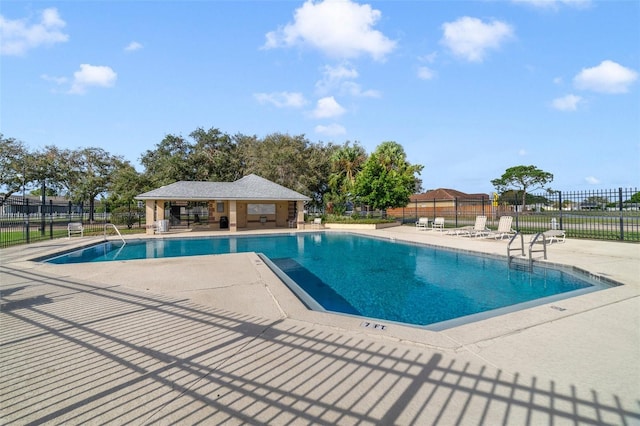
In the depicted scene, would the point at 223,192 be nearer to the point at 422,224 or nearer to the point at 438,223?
the point at 422,224

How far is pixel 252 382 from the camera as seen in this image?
2.65 meters

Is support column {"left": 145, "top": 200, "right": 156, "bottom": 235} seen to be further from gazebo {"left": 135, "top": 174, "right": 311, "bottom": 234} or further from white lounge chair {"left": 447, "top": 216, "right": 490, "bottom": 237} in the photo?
white lounge chair {"left": 447, "top": 216, "right": 490, "bottom": 237}

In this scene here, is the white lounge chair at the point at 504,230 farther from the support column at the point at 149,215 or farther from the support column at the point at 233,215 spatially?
the support column at the point at 149,215

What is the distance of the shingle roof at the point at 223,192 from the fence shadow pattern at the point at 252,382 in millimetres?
17207

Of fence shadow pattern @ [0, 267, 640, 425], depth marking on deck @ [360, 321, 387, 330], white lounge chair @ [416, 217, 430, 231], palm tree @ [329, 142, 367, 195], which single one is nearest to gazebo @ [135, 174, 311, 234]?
A: palm tree @ [329, 142, 367, 195]

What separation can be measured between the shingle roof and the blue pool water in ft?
17.2

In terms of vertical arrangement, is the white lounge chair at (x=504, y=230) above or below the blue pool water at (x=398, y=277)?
above

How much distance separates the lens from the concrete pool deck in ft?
7.43

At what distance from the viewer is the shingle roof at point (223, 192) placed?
20344 mm

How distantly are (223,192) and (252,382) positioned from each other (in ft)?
67.8

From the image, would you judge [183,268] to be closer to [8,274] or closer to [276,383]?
[8,274]

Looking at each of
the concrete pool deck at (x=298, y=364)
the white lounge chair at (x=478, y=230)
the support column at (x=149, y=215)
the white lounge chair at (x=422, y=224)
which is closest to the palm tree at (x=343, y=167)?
the white lounge chair at (x=422, y=224)

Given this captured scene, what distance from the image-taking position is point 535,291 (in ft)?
22.7

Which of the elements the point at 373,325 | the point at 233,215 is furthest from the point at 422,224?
the point at 373,325
